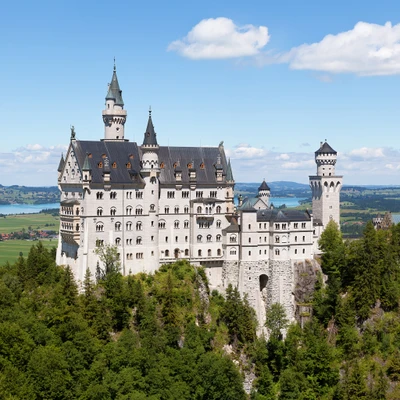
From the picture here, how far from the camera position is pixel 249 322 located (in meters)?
108

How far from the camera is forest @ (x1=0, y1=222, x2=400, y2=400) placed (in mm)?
88000

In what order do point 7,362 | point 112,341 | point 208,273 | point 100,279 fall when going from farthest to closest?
point 208,273 < point 100,279 < point 112,341 < point 7,362

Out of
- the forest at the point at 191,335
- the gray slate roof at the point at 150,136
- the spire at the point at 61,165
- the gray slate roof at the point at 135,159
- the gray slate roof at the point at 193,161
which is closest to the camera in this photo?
the forest at the point at 191,335

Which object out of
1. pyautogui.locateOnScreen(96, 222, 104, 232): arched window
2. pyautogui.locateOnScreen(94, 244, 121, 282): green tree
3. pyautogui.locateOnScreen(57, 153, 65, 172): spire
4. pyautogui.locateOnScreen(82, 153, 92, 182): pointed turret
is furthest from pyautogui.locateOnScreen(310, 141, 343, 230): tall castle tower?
pyautogui.locateOnScreen(57, 153, 65, 172): spire

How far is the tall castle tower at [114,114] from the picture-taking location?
11588 cm

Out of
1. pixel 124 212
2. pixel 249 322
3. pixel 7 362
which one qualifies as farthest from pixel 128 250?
pixel 7 362

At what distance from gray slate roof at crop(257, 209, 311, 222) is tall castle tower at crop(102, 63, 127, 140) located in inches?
1022

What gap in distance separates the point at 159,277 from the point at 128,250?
238 inches

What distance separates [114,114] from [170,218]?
63.2 ft

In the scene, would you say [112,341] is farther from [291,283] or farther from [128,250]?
[291,283]

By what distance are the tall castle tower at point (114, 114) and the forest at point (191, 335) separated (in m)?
21.3

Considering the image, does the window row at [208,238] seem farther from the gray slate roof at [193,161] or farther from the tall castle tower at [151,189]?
the gray slate roof at [193,161]

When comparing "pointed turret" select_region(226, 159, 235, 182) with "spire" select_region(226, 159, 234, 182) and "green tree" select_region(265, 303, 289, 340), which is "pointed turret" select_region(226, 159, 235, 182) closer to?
"spire" select_region(226, 159, 234, 182)

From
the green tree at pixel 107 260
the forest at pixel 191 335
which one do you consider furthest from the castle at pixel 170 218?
the forest at pixel 191 335
